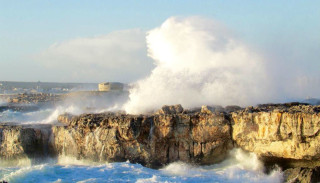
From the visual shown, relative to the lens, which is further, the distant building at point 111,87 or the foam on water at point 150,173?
the distant building at point 111,87

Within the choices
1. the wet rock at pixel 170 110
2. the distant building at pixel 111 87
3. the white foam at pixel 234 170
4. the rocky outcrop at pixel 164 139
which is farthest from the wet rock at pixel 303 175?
the distant building at pixel 111 87

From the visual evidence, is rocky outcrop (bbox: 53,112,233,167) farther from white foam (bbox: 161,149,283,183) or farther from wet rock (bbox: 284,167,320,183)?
wet rock (bbox: 284,167,320,183)

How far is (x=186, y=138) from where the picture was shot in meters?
13.1

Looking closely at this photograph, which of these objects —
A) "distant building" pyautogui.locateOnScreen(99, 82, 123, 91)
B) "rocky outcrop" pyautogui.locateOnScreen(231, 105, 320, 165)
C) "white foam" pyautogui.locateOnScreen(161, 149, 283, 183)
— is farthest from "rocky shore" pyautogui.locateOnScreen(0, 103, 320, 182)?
"distant building" pyautogui.locateOnScreen(99, 82, 123, 91)

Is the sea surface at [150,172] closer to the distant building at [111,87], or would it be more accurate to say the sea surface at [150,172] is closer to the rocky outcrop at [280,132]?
the rocky outcrop at [280,132]

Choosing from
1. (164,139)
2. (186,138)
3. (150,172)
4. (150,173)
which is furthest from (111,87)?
(150,173)

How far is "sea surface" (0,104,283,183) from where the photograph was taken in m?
11.7

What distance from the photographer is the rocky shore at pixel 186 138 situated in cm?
1155

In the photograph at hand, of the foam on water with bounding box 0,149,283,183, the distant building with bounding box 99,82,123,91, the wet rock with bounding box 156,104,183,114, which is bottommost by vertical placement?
the foam on water with bounding box 0,149,283,183

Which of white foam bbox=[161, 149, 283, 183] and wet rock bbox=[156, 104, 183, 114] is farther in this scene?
wet rock bbox=[156, 104, 183, 114]

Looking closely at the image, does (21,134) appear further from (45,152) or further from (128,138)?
(128,138)

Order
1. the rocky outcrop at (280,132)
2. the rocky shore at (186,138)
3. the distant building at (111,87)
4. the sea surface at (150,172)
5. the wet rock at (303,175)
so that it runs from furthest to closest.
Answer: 1. the distant building at (111,87)
2. the sea surface at (150,172)
3. the rocky shore at (186,138)
4. the rocky outcrop at (280,132)
5. the wet rock at (303,175)

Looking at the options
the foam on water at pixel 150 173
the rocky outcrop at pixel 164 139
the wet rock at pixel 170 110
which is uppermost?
the wet rock at pixel 170 110

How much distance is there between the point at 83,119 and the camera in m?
14.4
